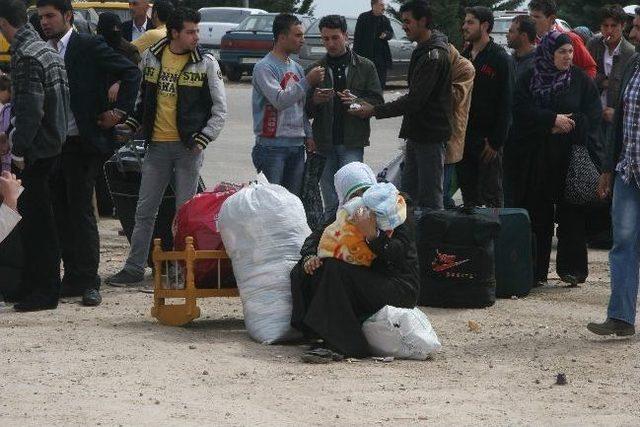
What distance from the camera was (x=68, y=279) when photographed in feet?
36.0

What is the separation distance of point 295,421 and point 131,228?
5219 millimetres

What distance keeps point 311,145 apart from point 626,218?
133 inches

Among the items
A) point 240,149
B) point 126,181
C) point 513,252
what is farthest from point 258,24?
point 513,252

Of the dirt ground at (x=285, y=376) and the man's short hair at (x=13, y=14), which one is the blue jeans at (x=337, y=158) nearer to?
the dirt ground at (x=285, y=376)

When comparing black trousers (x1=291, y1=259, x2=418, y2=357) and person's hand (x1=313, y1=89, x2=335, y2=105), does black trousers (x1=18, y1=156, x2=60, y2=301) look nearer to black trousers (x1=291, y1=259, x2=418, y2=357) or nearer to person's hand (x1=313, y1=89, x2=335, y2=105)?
black trousers (x1=291, y1=259, x2=418, y2=357)

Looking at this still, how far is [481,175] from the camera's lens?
12109 mm

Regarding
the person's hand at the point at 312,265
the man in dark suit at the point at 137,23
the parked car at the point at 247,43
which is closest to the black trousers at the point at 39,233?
the person's hand at the point at 312,265

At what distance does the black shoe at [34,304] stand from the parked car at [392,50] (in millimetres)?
21861

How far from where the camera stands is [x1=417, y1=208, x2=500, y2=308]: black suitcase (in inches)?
421

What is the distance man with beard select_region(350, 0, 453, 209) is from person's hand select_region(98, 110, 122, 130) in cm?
199

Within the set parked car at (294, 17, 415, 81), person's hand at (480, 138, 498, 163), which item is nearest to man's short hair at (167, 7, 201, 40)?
person's hand at (480, 138, 498, 163)

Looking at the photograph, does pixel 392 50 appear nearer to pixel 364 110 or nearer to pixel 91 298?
pixel 364 110

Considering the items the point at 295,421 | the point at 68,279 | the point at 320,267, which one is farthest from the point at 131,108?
the point at 295,421

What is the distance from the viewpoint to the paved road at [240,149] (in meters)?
18.2
